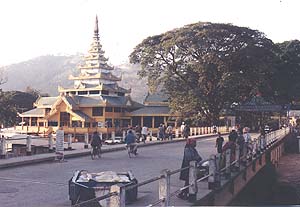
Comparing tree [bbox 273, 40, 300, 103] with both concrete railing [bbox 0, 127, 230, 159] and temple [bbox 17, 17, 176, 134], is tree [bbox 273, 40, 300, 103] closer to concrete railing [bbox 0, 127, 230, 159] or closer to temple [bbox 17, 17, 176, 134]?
concrete railing [bbox 0, 127, 230, 159]

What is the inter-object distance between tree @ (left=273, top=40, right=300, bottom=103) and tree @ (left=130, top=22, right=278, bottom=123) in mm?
A: 7571

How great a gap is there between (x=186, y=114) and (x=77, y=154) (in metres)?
33.7

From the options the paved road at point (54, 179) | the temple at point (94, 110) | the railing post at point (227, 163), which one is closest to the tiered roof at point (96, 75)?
the temple at point (94, 110)

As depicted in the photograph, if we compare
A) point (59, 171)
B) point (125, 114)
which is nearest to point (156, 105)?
point (125, 114)

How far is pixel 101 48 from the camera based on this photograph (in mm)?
80250

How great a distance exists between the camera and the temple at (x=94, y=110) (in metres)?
65.6

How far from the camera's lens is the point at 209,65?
51.3 metres

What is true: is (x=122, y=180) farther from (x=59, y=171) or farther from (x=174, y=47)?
(x=174, y=47)

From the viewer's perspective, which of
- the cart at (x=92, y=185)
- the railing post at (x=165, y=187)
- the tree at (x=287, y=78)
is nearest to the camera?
the railing post at (x=165, y=187)

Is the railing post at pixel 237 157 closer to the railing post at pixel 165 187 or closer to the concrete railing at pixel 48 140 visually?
the railing post at pixel 165 187

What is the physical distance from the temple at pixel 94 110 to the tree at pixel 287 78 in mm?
14670

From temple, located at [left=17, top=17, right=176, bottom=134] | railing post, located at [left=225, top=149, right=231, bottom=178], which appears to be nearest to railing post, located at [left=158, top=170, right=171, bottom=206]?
railing post, located at [left=225, top=149, right=231, bottom=178]

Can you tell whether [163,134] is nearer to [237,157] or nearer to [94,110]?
[237,157]

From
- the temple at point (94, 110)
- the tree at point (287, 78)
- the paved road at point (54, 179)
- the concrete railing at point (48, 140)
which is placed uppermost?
the tree at point (287, 78)
